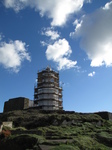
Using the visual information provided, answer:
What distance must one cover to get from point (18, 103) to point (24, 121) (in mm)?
15352

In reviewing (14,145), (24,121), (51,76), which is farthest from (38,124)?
(51,76)

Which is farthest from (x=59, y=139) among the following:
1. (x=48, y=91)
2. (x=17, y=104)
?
(x=48, y=91)

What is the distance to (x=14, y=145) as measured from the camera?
1234cm

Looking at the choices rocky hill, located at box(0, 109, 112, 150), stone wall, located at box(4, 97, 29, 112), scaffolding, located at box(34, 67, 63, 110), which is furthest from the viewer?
scaffolding, located at box(34, 67, 63, 110)

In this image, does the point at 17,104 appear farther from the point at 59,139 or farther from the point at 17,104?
the point at 59,139

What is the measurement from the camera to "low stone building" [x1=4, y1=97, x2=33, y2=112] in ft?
127

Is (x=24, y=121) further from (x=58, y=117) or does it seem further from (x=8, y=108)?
(x=8, y=108)

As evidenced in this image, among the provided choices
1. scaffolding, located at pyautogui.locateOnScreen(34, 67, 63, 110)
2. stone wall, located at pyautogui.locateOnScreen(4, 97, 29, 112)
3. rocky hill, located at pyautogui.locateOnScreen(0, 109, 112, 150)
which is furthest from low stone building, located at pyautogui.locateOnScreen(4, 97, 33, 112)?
rocky hill, located at pyautogui.locateOnScreen(0, 109, 112, 150)

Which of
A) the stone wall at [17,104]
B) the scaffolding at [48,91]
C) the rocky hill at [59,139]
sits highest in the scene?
the scaffolding at [48,91]

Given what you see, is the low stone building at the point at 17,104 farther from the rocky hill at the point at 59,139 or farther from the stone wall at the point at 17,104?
the rocky hill at the point at 59,139

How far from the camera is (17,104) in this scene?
39.2 metres

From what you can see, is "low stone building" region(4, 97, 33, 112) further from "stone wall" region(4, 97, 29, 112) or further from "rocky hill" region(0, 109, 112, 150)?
"rocky hill" region(0, 109, 112, 150)

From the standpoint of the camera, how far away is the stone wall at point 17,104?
3872cm

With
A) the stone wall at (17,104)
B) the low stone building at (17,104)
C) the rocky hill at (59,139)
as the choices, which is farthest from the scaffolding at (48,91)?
the rocky hill at (59,139)
